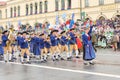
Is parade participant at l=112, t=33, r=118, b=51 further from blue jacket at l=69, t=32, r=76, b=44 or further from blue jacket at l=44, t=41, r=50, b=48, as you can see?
blue jacket at l=44, t=41, r=50, b=48

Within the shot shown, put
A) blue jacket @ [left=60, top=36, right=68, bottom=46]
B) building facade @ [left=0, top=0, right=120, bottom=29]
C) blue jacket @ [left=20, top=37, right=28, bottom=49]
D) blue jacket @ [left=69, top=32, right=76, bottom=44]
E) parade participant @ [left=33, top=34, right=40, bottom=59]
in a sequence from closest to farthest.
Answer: blue jacket @ [left=20, top=37, right=28, bottom=49] → blue jacket @ [left=69, top=32, right=76, bottom=44] → parade participant @ [left=33, top=34, right=40, bottom=59] → blue jacket @ [left=60, top=36, right=68, bottom=46] → building facade @ [left=0, top=0, right=120, bottom=29]

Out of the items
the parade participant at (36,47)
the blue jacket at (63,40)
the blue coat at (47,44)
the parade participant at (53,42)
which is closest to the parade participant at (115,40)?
the blue jacket at (63,40)

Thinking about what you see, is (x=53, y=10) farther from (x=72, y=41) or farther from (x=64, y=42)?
(x=72, y=41)

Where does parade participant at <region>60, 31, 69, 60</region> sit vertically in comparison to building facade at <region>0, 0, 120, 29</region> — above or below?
below

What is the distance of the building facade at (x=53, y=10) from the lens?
39969 mm

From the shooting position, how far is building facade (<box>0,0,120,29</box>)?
39969 mm

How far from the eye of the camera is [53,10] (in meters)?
51.3

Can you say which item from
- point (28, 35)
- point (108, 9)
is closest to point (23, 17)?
point (108, 9)

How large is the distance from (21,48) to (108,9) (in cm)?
2218

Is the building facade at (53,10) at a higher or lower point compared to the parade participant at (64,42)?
higher

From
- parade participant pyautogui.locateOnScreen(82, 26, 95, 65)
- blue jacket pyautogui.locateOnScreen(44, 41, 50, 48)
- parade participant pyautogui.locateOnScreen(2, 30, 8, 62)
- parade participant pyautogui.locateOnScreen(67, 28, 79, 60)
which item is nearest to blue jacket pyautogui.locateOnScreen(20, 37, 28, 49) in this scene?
blue jacket pyautogui.locateOnScreen(44, 41, 50, 48)

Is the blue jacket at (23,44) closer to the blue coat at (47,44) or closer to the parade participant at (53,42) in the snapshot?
the blue coat at (47,44)

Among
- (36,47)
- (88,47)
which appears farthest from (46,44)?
(88,47)

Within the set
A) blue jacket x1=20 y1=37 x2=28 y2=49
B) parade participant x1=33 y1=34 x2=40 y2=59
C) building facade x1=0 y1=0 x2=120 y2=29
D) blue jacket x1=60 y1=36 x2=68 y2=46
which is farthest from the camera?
building facade x1=0 y1=0 x2=120 y2=29
